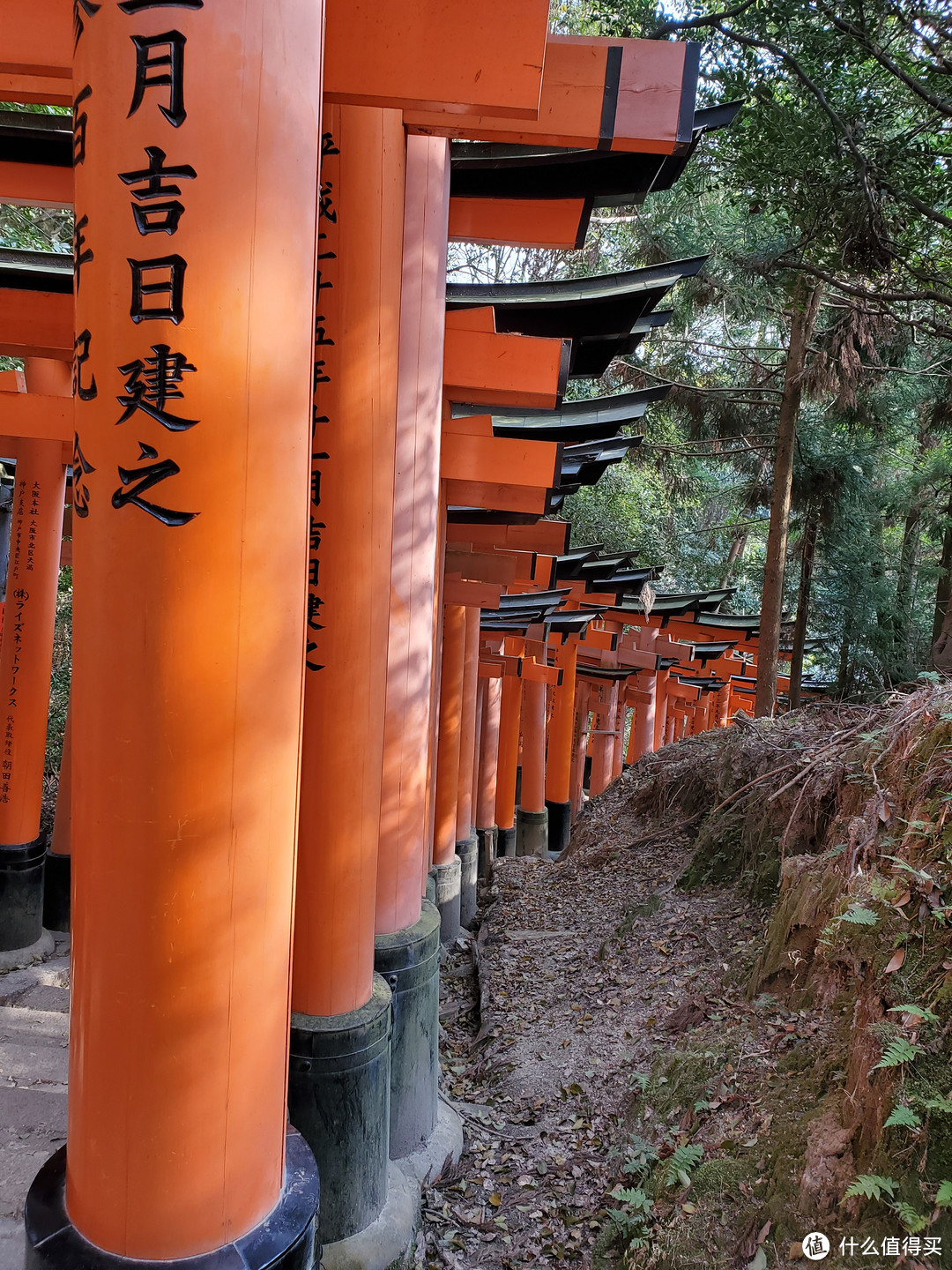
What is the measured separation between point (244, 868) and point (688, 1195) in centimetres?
229

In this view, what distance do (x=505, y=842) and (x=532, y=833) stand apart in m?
0.67

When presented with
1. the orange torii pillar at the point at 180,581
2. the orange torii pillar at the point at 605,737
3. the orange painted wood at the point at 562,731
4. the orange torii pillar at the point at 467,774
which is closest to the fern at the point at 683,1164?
the orange torii pillar at the point at 180,581

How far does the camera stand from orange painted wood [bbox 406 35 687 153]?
2.90 meters

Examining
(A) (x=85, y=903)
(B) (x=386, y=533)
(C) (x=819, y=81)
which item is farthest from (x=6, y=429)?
(C) (x=819, y=81)

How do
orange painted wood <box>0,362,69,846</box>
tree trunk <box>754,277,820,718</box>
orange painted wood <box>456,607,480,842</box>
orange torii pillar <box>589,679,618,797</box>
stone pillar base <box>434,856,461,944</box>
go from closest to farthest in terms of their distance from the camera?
1. orange painted wood <box>0,362,69,846</box>
2. stone pillar base <box>434,856,461,944</box>
3. orange painted wood <box>456,607,480,842</box>
4. tree trunk <box>754,277,820,718</box>
5. orange torii pillar <box>589,679,618,797</box>

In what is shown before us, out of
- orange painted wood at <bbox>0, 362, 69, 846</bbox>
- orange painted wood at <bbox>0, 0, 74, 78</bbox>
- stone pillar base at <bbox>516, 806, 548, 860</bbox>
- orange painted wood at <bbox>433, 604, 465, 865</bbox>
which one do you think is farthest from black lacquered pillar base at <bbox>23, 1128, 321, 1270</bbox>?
stone pillar base at <bbox>516, 806, 548, 860</bbox>

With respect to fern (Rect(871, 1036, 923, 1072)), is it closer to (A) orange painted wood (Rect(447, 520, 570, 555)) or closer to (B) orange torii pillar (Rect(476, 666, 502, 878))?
(A) orange painted wood (Rect(447, 520, 570, 555))

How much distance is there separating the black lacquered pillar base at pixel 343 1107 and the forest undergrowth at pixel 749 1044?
0.66 m

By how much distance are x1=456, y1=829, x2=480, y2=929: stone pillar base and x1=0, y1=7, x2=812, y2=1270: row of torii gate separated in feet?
20.4

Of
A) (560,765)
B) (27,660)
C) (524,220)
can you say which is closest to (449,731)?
(27,660)

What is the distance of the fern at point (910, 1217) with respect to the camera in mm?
2398

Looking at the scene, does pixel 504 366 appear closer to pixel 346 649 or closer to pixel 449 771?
pixel 346 649

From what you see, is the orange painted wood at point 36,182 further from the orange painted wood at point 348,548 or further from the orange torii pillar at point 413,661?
the orange painted wood at point 348,548

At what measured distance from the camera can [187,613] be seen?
1.86m
